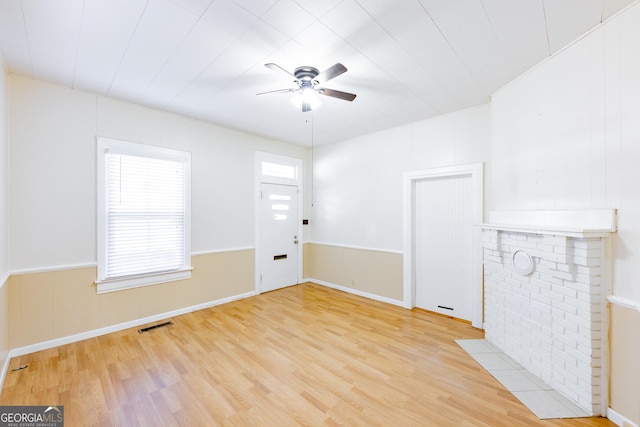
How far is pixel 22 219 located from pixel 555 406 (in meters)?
5.00

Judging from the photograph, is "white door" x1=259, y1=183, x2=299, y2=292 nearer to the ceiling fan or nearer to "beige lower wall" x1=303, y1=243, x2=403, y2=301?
"beige lower wall" x1=303, y1=243, x2=403, y2=301

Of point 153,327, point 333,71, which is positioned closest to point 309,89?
point 333,71

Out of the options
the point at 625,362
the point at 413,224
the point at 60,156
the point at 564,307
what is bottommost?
the point at 625,362

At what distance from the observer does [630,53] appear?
1.70 m

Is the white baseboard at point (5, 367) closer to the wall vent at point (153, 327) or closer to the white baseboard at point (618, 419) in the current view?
the wall vent at point (153, 327)

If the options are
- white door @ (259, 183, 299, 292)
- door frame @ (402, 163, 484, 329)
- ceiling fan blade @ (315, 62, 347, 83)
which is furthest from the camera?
white door @ (259, 183, 299, 292)

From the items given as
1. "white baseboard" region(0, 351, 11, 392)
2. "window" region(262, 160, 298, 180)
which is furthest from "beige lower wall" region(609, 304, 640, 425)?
"white baseboard" region(0, 351, 11, 392)

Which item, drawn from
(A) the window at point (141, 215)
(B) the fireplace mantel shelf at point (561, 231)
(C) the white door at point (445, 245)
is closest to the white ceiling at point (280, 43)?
(A) the window at point (141, 215)

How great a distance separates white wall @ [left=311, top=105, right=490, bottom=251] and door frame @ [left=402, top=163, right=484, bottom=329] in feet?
0.31

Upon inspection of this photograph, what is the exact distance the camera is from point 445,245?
3631mm

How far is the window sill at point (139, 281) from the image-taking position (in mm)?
3053

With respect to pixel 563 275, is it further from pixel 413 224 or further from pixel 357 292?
pixel 357 292

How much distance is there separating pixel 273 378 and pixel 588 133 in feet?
10.6

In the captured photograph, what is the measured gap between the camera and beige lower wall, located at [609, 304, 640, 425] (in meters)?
1.68
